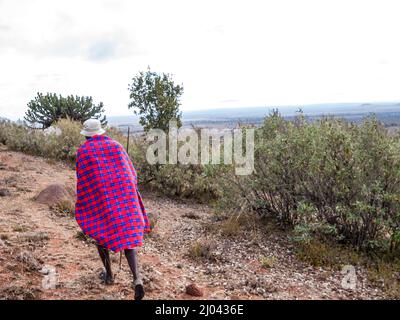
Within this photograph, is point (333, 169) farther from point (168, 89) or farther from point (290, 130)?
point (168, 89)

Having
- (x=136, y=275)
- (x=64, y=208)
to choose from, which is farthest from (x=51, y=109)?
(x=136, y=275)

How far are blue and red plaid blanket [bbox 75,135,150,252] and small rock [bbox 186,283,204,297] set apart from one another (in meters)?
0.93

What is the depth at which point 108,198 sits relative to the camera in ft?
12.3

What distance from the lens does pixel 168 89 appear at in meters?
12.5

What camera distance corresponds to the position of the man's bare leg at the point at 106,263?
409 cm

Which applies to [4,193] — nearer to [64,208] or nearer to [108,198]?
[64,208]

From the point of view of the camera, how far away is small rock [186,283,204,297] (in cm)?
428

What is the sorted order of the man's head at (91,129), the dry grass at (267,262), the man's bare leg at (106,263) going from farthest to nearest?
the dry grass at (267,262)
the man's bare leg at (106,263)
the man's head at (91,129)

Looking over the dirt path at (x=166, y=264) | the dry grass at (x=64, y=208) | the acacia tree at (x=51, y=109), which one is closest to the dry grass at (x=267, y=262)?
the dirt path at (x=166, y=264)

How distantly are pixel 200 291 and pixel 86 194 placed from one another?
1.61 metres

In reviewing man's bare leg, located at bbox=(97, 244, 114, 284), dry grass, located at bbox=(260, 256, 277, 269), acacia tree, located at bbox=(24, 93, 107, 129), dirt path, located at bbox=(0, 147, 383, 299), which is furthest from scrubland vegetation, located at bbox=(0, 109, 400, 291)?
acacia tree, located at bbox=(24, 93, 107, 129)

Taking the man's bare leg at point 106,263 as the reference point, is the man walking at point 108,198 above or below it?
above

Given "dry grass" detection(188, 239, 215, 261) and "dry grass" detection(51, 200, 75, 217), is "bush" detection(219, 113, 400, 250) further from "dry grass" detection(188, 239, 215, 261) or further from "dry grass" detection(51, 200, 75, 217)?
"dry grass" detection(51, 200, 75, 217)

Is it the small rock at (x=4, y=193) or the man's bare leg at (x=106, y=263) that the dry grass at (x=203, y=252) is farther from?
the small rock at (x=4, y=193)
